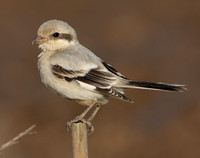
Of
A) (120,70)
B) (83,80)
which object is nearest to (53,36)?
(83,80)

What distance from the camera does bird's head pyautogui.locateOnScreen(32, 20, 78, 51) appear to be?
627 cm

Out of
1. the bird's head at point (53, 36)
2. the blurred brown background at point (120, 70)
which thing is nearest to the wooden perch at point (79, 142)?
the bird's head at point (53, 36)

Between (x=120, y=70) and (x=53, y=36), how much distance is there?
8807 millimetres

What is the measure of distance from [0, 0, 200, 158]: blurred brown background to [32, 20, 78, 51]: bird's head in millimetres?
3281

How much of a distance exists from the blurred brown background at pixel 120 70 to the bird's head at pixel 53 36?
328 cm

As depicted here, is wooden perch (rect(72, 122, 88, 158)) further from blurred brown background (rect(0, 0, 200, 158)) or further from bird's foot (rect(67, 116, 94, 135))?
blurred brown background (rect(0, 0, 200, 158))

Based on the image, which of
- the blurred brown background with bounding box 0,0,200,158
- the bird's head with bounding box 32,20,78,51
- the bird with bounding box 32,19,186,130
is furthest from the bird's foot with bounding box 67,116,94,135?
the blurred brown background with bounding box 0,0,200,158

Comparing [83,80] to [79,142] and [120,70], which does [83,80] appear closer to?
[79,142]

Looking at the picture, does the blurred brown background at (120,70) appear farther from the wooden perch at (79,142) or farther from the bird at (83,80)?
the wooden perch at (79,142)

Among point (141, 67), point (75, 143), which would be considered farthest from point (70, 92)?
point (141, 67)

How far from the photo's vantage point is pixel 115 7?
76.8 ft

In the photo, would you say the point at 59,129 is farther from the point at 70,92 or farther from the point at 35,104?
the point at 70,92

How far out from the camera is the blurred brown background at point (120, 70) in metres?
11.6

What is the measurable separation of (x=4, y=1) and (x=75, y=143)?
20.0 m
